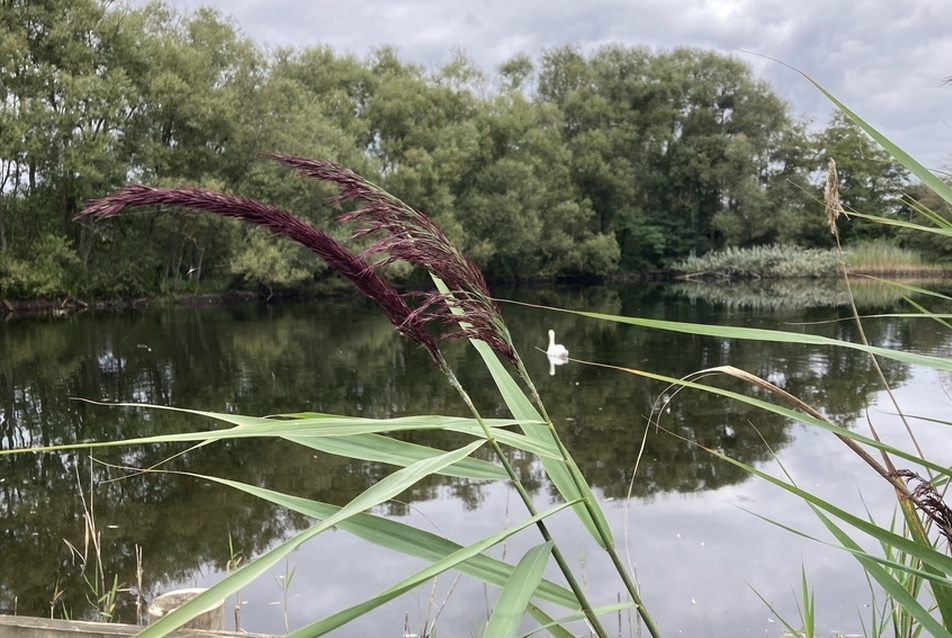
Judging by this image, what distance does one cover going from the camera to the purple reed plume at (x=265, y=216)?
2.55 ft

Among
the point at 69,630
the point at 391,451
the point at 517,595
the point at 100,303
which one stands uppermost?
the point at 100,303

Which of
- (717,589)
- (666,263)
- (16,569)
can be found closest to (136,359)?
(16,569)

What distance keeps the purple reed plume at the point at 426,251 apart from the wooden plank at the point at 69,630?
112cm

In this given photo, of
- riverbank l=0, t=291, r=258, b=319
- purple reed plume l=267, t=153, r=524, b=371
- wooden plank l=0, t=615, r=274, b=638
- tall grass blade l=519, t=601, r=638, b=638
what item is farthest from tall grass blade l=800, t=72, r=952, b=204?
riverbank l=0, t=291, r=258, b=319

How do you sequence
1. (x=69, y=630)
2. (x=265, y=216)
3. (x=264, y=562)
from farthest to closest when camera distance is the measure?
(x=69, y=630) < (x=265, y=216) < (x=264, y=562)

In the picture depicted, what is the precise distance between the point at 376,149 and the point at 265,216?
3030cm

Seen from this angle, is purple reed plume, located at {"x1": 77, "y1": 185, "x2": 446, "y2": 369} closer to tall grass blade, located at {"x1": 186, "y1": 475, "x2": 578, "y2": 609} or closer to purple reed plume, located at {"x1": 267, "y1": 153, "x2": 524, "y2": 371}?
purple reed plume, located at {"x1": 267, "y1": 153, "x2": 524, "y2": 371}

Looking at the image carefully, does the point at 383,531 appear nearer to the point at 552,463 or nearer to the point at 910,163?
the point at 552,463

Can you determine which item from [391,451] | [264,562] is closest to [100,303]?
[391,451]

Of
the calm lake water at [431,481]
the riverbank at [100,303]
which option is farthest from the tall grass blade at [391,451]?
the riverbank at [100,303]

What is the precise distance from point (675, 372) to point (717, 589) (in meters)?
6.30

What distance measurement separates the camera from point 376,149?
30094 mm

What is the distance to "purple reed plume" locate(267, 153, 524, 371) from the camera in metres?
0.87

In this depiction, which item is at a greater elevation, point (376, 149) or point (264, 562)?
point (376, 149)
